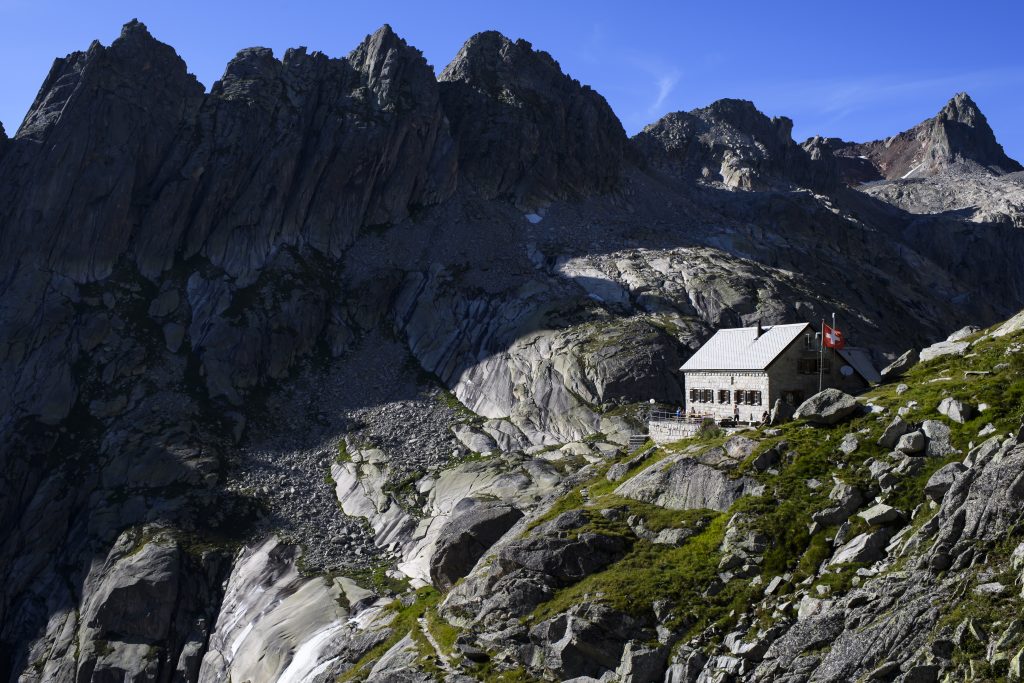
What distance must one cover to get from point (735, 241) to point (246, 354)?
78519 millimetres

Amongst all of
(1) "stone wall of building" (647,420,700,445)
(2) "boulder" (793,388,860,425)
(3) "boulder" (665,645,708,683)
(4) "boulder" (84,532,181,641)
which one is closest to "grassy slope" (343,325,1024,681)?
(2) "boulder" (793,388,860,425)

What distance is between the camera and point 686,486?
1893 inches

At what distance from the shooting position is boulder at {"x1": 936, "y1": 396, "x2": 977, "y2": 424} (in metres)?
40.5

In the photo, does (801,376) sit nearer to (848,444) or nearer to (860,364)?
(860,364)

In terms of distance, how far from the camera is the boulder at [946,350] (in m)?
51.5

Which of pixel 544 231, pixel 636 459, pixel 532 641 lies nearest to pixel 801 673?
pixel 532 641

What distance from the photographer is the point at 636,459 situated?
5956 centimetres

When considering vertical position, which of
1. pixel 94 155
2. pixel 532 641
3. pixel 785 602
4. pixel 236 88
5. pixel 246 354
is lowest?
pixel 532 641

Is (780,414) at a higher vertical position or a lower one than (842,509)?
higher

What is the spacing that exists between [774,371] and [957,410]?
1881 centimetres

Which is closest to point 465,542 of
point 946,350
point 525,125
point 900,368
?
point 900,368

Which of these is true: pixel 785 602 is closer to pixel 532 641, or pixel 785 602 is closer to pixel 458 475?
pixel 532 641

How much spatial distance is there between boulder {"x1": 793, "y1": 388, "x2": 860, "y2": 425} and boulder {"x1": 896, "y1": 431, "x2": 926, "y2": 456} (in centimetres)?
605

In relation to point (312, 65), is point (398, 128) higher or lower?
lower
